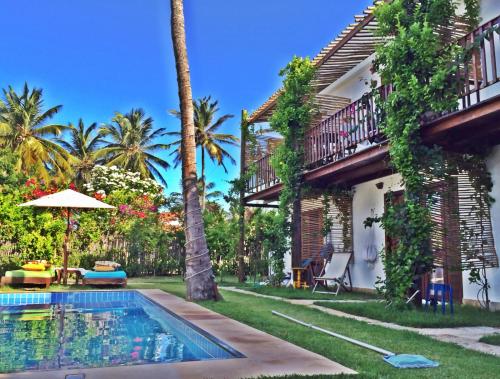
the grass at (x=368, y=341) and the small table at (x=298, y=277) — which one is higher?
the small table at (x=298, y=277)

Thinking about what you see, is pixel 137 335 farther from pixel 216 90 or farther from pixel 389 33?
pixel 216 90

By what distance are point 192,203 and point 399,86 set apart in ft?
13.5

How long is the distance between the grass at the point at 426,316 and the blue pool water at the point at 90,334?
2.75m

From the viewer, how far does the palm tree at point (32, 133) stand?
1015 inches

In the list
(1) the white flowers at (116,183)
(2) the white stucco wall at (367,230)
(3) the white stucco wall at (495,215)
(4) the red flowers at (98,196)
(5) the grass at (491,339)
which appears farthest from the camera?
(1) the white flowers at (116,183)

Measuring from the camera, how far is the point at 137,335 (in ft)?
20.0

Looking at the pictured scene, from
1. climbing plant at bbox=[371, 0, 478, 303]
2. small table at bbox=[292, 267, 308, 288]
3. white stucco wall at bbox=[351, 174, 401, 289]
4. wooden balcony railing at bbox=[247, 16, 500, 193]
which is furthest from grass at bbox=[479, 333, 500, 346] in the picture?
small table at bbox=[292, 267, 308, 288]

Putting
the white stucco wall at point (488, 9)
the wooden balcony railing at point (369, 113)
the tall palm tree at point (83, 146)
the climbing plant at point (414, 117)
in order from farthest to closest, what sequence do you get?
the tall palm tree at point (83, 146), the white stucco wall at point (488, 9), the climbing plant at point (414, 117), the wooden balcony railing at point (369, 113)

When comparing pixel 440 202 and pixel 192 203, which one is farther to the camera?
pixel 192 203

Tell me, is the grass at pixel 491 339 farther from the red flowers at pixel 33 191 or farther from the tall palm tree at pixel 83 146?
the tall palm tree at pixel 83 146

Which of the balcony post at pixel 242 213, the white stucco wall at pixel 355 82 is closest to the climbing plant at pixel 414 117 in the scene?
the white stucco wall at pixel 355 82

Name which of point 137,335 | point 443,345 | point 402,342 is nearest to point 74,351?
point 137,335

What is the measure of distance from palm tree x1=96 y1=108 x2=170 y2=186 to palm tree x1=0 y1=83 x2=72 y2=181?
14.0 feet

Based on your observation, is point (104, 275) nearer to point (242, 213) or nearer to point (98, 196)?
point (242, 213)
